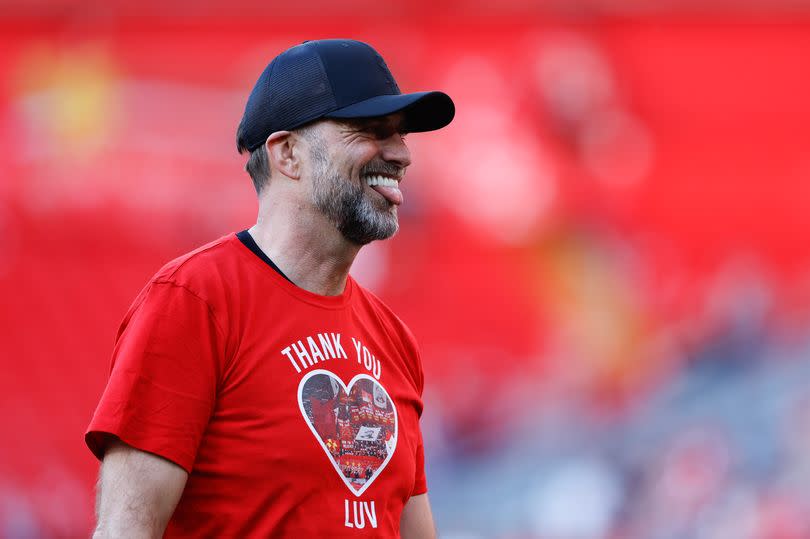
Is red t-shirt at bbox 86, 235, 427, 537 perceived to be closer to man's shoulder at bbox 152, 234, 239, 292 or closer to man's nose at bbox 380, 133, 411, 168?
man's shoulder at bbox 152, 234, 239, 292

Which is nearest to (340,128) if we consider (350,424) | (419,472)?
(350,424)

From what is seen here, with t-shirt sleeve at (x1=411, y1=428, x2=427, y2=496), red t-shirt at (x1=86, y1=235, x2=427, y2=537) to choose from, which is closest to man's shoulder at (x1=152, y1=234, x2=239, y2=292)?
red t-shirt at (x1=86, y1=235, x2=427, y2=537)

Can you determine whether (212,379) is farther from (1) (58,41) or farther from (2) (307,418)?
(1) (58,41)

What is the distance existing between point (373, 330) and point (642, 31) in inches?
127

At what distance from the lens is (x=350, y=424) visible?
1.90 metres

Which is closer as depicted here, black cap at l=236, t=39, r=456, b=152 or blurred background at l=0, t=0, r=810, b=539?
black cap at l=236, t=39, r=456, b=152

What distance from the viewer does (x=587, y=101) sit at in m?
4.89

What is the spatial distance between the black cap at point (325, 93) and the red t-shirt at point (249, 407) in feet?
0.81

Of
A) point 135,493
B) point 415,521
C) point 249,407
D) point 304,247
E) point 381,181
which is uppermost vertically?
point 381,181

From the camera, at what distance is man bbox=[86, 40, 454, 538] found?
173 cm

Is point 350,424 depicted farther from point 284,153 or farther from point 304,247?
point 284,153

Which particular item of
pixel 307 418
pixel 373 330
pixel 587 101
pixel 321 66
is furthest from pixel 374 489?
pixel 587 101

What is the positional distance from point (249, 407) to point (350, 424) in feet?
0.62

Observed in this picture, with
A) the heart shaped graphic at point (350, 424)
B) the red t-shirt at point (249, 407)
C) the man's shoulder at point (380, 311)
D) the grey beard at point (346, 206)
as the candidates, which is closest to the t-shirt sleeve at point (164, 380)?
the red t-shirt at point (249, 407)
